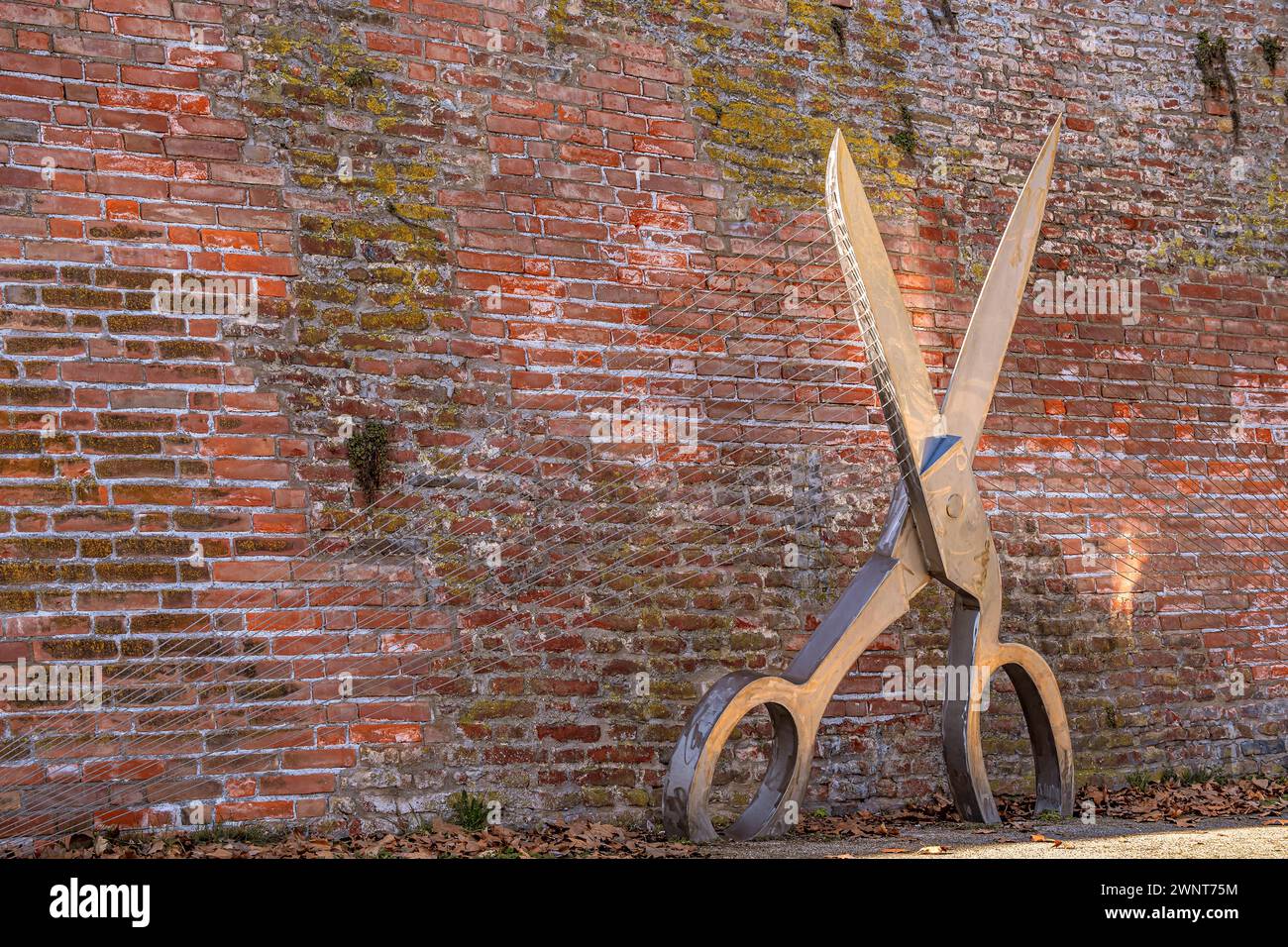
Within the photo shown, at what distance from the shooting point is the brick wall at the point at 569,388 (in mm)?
3520

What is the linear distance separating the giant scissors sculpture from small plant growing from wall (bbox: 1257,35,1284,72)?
7.01 feet

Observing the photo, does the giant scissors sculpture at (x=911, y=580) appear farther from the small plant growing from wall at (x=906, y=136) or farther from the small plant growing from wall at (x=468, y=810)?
the small plant growing from wall at (x=906, y=136)

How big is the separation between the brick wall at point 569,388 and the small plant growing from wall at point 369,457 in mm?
48

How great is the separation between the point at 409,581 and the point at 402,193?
48.0 inches

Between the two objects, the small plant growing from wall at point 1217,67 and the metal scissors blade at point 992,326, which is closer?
the metal scissors blade at point 992,326

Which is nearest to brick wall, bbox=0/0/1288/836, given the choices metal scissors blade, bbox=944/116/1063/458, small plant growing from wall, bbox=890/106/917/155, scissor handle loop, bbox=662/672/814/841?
small plant growing from wall, bbox=890/106/917/155

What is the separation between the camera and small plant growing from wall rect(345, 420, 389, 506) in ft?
12.4

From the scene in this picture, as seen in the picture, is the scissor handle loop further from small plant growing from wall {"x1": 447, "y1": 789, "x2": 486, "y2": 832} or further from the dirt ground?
small plant growing from wall {"x1": 447, "y1": 789, "x2": 486, "y2": 832}

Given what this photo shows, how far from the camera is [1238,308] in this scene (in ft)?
17.7

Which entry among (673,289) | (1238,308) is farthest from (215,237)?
(1238,308)

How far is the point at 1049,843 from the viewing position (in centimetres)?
333

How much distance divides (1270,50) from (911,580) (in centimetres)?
345

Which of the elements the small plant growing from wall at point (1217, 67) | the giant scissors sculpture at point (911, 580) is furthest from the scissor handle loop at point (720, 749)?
the small plant growing from wall at point (1217, 67)

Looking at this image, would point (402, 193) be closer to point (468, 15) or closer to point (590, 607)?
point (468, 15)
